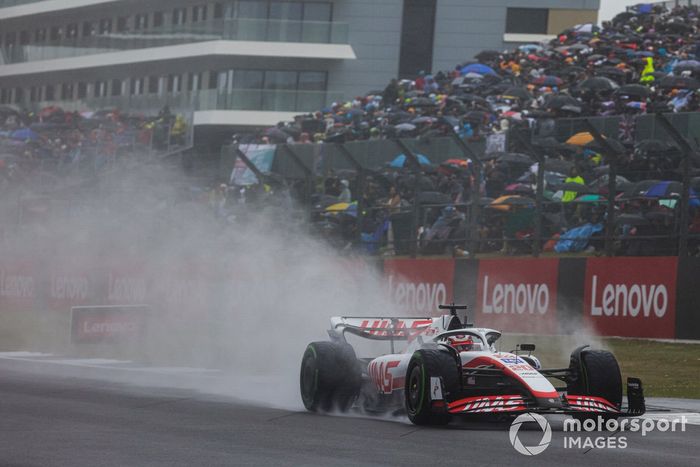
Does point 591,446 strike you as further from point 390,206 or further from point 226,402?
point 390,206

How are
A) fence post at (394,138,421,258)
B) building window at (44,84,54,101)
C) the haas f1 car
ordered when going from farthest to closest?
building window at (44,84,54,101) → fence post at (394,138,421,258) → the haas f1 car

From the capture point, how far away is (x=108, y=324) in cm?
2144

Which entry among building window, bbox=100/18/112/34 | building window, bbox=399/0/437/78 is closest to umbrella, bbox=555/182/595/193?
building window, bbox=399/0/437/78

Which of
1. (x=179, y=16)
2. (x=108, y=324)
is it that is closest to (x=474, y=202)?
(x=108, y=324)

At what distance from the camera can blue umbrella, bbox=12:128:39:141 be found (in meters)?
45.7

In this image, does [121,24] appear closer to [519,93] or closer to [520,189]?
[519,93]

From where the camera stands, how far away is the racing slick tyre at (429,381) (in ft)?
36.4

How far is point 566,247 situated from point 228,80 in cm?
4187

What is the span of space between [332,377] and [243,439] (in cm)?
236

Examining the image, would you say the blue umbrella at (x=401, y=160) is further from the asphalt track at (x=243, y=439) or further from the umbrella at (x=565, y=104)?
the asphalt track at (x=243, y=439)

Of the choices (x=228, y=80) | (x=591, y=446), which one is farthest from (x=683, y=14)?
(x=228, y=80)

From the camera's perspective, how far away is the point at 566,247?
796 inches

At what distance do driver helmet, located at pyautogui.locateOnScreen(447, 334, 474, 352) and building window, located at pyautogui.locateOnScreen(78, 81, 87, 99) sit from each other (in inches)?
2327

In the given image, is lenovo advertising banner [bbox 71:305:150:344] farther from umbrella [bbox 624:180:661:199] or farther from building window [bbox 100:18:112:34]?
building window [bbox 100:18:112:34]
